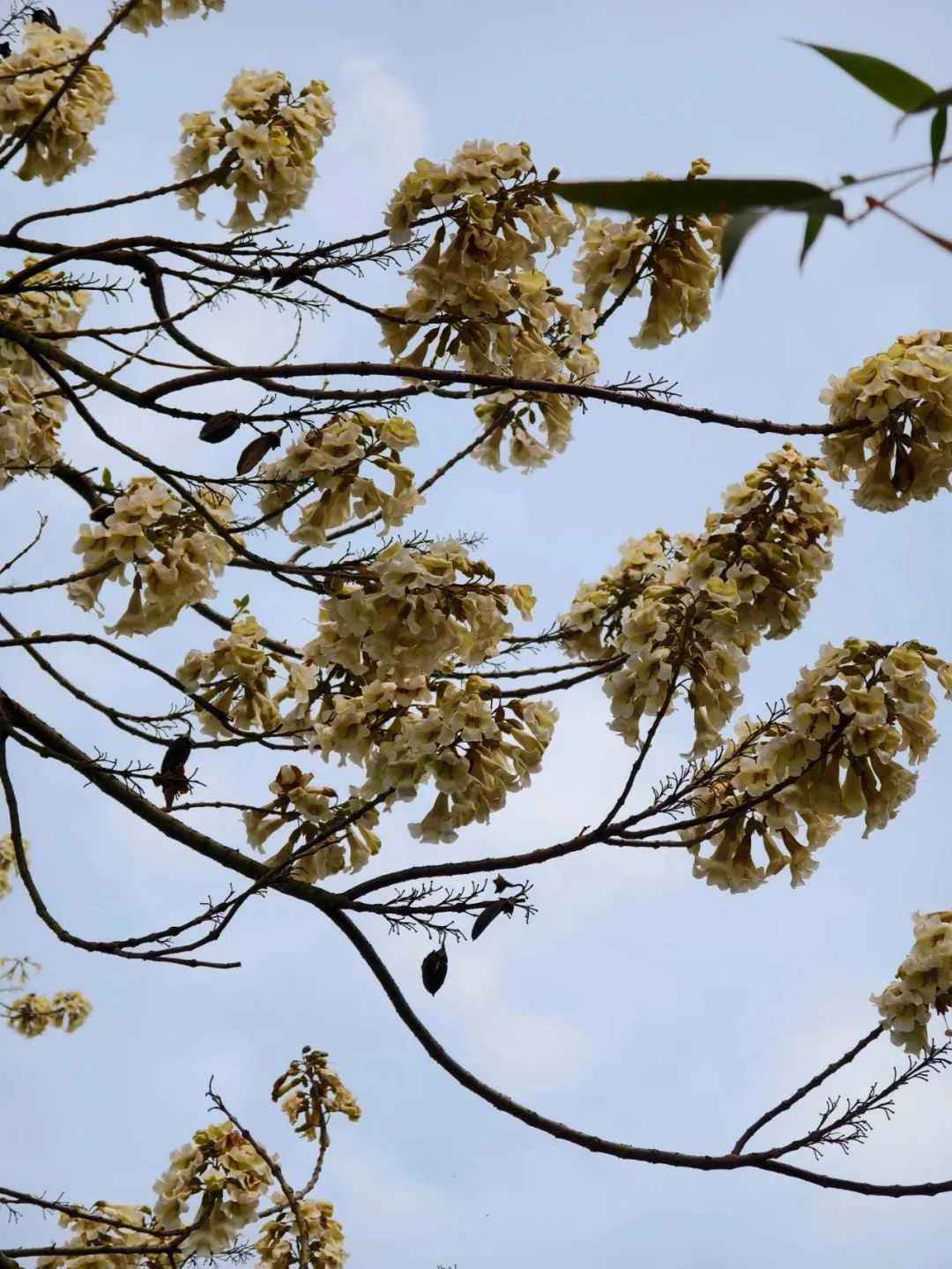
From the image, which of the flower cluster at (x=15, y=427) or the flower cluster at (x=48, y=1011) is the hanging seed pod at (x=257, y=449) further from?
the flower cluster at (x=48, y=1011)

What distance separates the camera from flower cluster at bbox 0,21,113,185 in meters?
4.95

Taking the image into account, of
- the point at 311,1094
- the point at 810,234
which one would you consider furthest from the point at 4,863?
the point at 810,234

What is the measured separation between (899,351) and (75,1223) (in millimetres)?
5196

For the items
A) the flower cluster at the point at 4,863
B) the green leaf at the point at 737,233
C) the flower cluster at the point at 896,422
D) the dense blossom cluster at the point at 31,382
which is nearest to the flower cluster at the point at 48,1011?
the flower cluster at the point at 4,863

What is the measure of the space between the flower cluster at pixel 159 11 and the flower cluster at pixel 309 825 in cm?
296

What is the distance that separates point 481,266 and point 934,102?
3004 mm

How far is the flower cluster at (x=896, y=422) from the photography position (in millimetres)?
3639

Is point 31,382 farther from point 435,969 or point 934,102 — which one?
point 934,102

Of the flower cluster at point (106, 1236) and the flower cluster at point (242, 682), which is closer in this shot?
the flower cluster at point (242, 682)

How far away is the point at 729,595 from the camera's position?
12.9 ft

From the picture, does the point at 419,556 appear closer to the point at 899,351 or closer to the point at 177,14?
the point at 899,351

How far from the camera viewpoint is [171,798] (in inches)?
166

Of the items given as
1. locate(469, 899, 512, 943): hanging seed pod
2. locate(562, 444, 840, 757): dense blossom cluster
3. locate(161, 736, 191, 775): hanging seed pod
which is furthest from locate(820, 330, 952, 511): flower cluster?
locate(161, 736, 191, 775): hanging seed pod

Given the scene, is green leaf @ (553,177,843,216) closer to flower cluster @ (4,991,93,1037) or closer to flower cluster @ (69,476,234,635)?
flower cluster @ (69,476,234,635)
